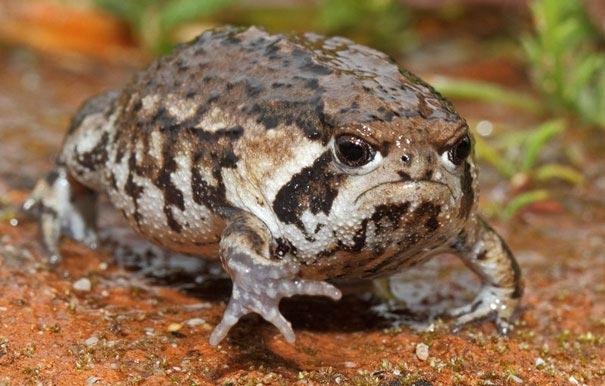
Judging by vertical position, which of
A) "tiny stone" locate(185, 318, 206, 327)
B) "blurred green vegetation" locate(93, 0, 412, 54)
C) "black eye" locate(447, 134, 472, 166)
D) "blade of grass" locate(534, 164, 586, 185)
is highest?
"black eye" locate(447, 134, 472, 166)

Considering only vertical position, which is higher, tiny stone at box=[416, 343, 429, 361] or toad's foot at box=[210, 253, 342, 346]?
toad's foot at box=[210, 253, 342, 346]

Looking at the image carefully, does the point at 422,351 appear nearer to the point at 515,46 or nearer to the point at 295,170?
the point at 295,170

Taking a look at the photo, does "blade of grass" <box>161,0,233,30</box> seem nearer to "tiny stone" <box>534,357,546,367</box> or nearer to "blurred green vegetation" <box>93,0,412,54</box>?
"blurred green vegetation" <box>93,0,412,54</box>

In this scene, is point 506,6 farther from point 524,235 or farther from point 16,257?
point 16,257

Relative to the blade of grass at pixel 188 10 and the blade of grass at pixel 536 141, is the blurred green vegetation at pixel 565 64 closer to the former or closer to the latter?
the blade of grass at pixel 536 141

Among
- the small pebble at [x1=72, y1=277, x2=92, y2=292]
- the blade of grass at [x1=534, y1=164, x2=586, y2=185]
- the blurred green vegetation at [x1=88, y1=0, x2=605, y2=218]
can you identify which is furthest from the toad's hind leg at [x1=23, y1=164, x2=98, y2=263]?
the blade of grass at [x1=534, y1=164, x2=586, y2=185]

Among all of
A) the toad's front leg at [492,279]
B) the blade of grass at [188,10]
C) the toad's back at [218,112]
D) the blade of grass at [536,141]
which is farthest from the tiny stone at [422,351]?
the blade of grass at [188,10]

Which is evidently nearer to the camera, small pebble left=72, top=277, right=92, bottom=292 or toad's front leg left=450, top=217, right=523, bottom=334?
toad's front leg left=450, top=217, right=523, bottom=334
